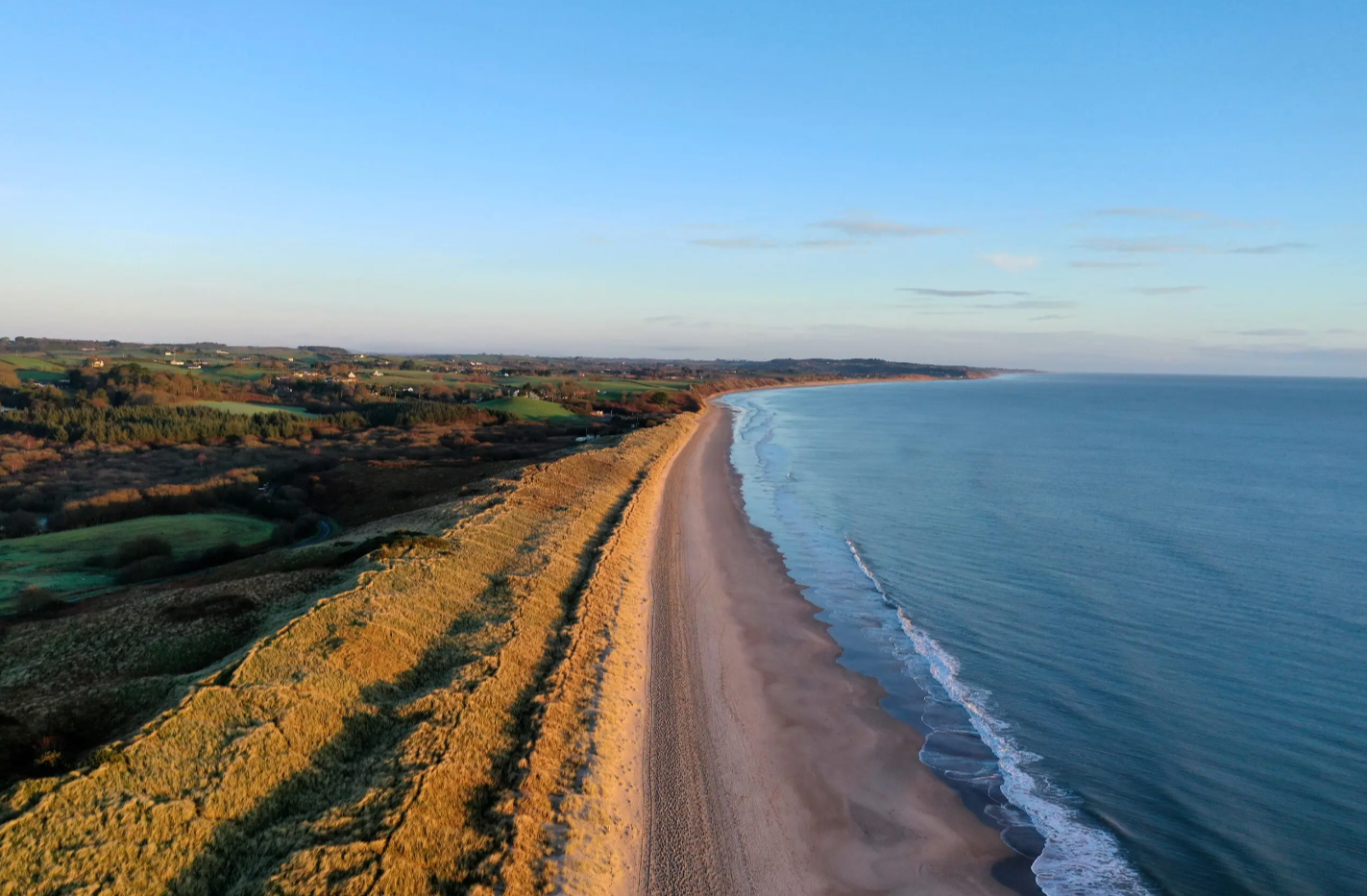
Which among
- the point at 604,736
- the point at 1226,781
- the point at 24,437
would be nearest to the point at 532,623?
the point at 604,736

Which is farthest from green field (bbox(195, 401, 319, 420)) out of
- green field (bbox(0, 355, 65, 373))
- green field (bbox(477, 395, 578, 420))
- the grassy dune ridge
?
the grassy dune ridge

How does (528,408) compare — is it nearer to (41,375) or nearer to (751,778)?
(41,375)

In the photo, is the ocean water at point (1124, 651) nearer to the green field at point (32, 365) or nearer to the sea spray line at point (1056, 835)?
the sea spray line at point (1056, 835)

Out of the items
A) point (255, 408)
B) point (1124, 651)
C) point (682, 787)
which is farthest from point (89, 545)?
point (255, 408)

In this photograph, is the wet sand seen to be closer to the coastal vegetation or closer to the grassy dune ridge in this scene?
the coastal vegetation

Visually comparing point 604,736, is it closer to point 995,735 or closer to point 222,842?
point 222,842

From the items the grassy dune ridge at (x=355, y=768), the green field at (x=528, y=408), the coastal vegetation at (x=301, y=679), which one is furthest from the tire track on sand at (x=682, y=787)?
the green field at (x=528, y=408)
